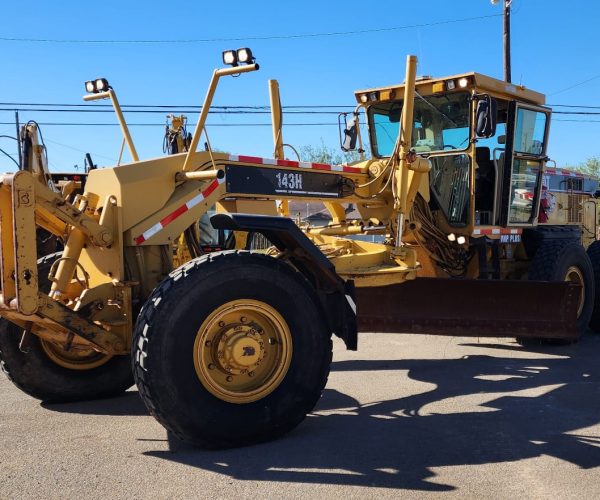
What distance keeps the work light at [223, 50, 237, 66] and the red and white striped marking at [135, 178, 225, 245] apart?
88 centimetres

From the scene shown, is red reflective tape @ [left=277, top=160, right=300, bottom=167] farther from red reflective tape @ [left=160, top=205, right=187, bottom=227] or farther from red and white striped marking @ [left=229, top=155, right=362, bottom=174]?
red reflective tape @ [left=160, top=205, right=187, bottom=227]

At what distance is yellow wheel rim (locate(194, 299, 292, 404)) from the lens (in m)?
4.30

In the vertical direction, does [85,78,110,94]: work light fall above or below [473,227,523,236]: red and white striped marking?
above

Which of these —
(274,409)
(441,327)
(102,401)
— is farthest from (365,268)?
(102,401)

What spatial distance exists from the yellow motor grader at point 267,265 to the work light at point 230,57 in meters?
0.01

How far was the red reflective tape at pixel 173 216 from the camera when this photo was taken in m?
4.97

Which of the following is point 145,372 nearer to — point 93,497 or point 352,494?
point 93,497

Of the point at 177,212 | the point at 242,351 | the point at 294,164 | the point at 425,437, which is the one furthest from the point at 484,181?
the point at 242,351

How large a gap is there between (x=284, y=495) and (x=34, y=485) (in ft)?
4.67

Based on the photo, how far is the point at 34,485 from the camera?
12.5 feet

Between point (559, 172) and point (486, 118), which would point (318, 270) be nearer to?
point (486, 118)

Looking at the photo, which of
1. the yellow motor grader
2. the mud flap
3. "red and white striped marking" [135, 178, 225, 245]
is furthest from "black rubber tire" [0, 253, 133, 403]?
the mud flap

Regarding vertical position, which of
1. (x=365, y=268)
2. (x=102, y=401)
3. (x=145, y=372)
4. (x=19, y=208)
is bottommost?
(x=102, y=401)

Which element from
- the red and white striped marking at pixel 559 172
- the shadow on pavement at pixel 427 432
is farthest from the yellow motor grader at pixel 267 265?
the red and white striped marking at pixel 559 172
